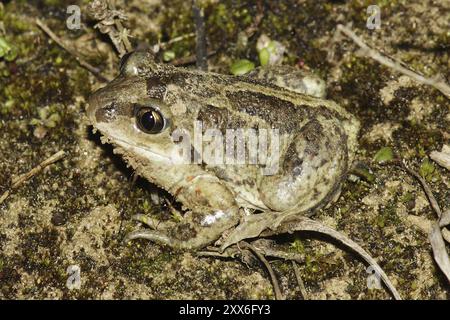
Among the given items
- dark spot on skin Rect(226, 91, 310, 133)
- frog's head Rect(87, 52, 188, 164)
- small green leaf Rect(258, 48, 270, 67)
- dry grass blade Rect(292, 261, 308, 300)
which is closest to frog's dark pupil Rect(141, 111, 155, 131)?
frog's head Rect(87, 52, 188, 164)

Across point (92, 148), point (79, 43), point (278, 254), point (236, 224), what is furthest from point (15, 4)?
point (278, 254)

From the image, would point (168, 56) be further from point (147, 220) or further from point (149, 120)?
point (147, 220)

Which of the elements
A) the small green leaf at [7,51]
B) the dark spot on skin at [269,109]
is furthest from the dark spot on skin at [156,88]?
the small green leaf at [7,51]

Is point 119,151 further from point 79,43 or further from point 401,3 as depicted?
point 401,3

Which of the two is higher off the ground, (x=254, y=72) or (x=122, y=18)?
(x=122, y=18)

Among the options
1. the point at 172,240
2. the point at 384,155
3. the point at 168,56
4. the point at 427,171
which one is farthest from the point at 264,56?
the point at 172,240
